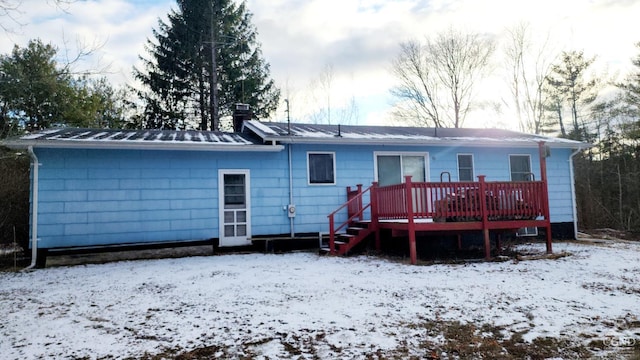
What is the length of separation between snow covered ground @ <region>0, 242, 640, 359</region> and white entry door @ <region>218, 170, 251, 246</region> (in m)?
2.18

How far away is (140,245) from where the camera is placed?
28.0 ft

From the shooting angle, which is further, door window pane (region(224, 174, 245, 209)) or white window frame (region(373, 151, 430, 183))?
white window frame (region(373, 151, 430, 183))

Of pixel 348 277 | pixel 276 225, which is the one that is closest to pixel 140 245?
pixel 276 225

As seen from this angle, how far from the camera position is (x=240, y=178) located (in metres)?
9.59

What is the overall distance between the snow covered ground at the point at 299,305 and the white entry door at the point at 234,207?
218 centimetres

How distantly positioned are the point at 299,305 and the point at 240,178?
18.0 feet

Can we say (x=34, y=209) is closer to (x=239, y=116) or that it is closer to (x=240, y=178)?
(x=240, y=178)

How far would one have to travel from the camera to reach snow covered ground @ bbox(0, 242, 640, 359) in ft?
11.5

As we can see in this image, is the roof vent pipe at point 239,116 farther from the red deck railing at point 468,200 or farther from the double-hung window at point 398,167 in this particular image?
the red deck railing at point 468,200

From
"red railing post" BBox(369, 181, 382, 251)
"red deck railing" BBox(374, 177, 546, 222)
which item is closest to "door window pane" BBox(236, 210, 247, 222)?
"red railing post" BBox(369, 181, 382, 251)

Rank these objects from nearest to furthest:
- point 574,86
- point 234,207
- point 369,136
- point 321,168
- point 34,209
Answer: point 34,209, point 234,207, point 321,168, point 369,136, point 574,86

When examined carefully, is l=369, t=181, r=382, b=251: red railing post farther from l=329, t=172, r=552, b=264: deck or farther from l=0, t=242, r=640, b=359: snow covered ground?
l=0, t=242, r=640, b=359: snow covered ground

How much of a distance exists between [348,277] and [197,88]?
16563 millimetres

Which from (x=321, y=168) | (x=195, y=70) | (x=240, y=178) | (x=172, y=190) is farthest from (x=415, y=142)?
(x=195, y=70)
